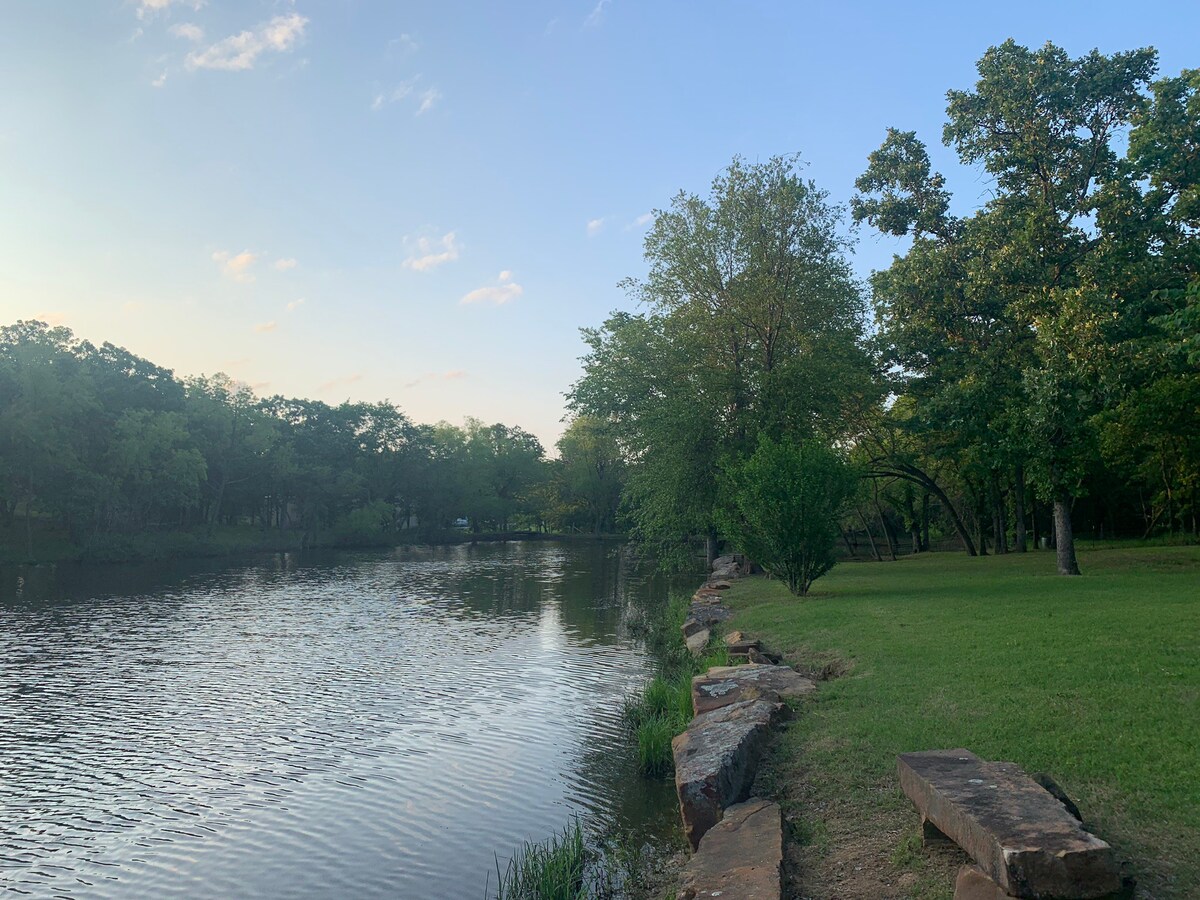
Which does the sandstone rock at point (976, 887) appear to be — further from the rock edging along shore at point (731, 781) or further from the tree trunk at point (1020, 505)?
the tree trunk at point (1020, 505)

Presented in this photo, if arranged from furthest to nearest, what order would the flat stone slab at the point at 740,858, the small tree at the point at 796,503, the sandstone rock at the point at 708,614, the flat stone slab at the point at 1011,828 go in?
the small tree at the point at 796,503 → the sandstone rock at the point at 708,614 → the flat stone slab at the point at 740,858 → the flat stone slab at the point at 1011,828

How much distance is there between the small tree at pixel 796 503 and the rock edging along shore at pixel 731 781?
887 centimetres

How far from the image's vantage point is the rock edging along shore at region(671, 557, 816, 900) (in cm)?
665

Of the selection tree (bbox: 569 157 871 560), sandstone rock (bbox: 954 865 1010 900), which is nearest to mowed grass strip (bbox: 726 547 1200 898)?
sandstone rock (bbox: 954 865 1010 900)

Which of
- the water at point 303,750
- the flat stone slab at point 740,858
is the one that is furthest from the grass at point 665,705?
the flat stone slab at point 740,858

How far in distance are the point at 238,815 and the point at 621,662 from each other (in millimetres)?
11089

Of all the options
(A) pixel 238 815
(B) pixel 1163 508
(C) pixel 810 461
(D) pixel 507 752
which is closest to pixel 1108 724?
(D) pixel 507 752

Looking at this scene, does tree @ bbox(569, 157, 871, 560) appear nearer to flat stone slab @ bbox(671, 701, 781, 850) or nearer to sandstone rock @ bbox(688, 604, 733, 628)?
sandstone rock @ bbox(688, 604, 733, 628)

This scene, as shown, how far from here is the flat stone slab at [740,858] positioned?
6352 mm

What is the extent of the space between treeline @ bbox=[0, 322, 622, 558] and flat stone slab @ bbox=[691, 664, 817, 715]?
24.6 m

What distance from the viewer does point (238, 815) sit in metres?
10.6

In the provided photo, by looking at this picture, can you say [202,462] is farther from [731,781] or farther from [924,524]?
[731,781]

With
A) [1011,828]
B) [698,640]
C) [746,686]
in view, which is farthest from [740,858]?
[698,640]

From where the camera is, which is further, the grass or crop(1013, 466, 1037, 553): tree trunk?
crop(1013, 466, 1037, 553): tree trunk
